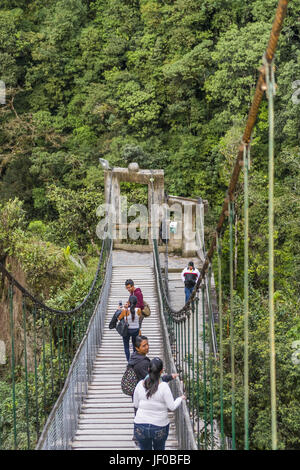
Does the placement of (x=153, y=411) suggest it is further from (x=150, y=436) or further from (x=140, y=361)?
(x=140, y=361)

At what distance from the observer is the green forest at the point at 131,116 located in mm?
13195

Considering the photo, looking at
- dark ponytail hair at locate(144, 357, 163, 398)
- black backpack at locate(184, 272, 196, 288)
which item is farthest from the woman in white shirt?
black backpack at locate(184, 272, 196, 288)

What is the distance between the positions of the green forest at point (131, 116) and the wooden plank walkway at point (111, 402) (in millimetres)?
3125

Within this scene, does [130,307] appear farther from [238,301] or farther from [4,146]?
[4,146]

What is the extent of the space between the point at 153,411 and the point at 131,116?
1539 cm

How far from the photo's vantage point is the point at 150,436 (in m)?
3.39

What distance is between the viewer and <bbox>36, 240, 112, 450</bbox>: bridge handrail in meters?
3.79

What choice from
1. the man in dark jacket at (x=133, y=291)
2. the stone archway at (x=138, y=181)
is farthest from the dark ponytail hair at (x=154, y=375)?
the stone archway at (x=138, y=181)

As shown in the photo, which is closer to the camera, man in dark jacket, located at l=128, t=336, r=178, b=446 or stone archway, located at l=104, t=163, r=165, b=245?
man in dark jacket, located at l=128, t=336, r=178, b=446

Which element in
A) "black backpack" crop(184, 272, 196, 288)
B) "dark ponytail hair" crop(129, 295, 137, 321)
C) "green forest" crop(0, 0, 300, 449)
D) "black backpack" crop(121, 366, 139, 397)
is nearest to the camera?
"black backpack" crop(121, 366, 139, 397)

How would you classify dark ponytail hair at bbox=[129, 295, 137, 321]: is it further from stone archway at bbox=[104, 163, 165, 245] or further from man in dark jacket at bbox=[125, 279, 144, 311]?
stone archway at bbox=[104, 163, 165, 245]

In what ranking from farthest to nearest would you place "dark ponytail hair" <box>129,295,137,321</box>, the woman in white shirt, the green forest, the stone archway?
the green forest < the stone archway < "dark ponytail hair" <box>129,295,137,321</box> < the woman in white shirt

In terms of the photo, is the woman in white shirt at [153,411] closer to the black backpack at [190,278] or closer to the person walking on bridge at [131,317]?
the person walking on bridge at [131,317]

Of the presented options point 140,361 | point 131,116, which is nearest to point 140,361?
point 140,361
